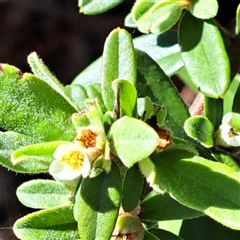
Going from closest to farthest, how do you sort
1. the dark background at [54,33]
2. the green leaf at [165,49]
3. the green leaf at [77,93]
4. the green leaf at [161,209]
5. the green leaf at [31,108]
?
the green leaf at [31,108], the green leaf at [161,209], the green leaf at [77,93], the green leaf at [165,49], the dark background at [54,33]

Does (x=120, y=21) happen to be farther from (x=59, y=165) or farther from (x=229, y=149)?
(x=59, y=165)

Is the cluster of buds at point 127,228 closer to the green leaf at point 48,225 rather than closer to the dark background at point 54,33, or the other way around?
the green leaf at point 48,225

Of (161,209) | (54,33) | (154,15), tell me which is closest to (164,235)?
(161,209)

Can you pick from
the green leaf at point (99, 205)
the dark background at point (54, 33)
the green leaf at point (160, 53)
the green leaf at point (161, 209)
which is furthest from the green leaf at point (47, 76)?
the dark background at point (54, 33)

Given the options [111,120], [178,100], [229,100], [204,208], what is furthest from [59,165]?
[229,100]

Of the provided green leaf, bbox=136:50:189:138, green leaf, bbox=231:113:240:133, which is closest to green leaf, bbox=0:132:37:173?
green leaf, bbox=136:50:189:138

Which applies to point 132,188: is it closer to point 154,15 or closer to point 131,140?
point 131,140
